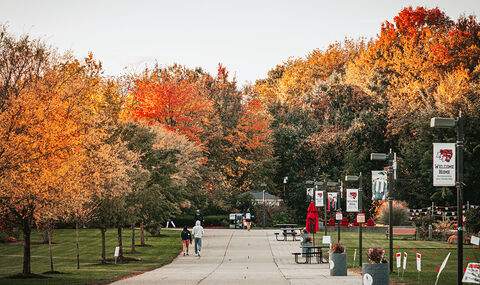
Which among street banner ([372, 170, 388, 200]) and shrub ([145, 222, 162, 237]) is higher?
street banner ([372, 170, 388, 200])

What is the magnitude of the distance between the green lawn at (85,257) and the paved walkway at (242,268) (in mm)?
1238

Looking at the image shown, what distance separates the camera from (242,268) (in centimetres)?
4178

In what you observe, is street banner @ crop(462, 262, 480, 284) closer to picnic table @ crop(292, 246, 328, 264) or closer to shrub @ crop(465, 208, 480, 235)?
picnic table @ crop(292, 246, 328, 264)

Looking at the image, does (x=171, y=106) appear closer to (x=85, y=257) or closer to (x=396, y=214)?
(x=396, y=214)

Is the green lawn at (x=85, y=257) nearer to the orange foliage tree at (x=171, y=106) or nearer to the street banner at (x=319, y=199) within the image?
the street banner at (x=319, y=199)

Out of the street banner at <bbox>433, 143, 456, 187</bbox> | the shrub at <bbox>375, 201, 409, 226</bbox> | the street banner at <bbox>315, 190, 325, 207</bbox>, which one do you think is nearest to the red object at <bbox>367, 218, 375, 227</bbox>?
the shrub at <bbox>375, 201, 409, 226</bbox>

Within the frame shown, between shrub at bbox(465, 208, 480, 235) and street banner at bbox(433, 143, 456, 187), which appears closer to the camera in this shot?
street banner at bbox(433, 143, 456, 187)

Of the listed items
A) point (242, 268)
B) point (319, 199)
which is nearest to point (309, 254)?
point (242, 268)

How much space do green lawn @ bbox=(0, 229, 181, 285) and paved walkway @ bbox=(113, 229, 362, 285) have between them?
1238mm

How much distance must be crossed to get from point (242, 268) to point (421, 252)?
13.6 m

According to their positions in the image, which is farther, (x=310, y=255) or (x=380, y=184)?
(x=310, y=255)

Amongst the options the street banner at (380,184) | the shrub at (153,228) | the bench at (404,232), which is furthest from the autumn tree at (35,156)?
the bench at (404,232)

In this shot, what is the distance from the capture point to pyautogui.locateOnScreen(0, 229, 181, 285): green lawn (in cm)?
3669

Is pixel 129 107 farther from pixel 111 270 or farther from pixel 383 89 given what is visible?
pixel 111 270
